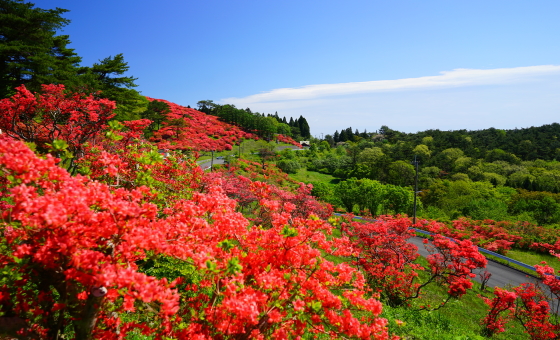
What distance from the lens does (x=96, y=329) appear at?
13.4 feet

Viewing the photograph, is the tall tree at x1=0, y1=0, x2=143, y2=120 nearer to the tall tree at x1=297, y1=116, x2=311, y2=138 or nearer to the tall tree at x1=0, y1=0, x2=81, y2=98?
the tall tree at x1=0, y1=0, x2=81, y2=98

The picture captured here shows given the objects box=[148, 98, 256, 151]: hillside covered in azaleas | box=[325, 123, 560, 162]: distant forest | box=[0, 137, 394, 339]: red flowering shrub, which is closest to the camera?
box=[0, 137, 394, 339]: red flowering shrub

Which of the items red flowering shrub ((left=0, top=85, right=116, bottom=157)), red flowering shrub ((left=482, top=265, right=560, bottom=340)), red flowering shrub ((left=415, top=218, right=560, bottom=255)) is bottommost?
red flowering shrub ((left=415, top=218, right=560, bottom=255))

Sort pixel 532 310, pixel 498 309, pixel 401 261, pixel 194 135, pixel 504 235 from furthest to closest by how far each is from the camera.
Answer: pixel 194 135
pixel 504 235
pixel 401 261
pixel 498 309
pixel 532 310

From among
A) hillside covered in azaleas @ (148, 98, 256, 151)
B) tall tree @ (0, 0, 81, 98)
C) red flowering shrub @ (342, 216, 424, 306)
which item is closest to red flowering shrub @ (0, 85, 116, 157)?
tall tree @ (0, 0, 81, 98)

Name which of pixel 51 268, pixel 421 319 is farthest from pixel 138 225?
pixel 421 319

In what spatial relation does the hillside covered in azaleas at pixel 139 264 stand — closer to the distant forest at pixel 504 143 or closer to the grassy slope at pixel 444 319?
the grassy slope at pixel 444 319

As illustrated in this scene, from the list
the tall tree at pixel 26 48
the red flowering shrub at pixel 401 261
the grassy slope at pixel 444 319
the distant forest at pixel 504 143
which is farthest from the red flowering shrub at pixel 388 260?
the distant forest at pixel 504 143

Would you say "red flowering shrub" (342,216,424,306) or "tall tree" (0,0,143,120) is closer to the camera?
"red flowering shrub" (342,216,424,306)

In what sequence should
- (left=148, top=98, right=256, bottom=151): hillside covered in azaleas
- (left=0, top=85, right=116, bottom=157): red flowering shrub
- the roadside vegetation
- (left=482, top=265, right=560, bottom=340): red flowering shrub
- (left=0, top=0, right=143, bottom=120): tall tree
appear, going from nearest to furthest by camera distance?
the roadside vegetation → (left=482, top=265, right=560, bottom=340): red flowering shrub → (left=0, top=85, right=116, bottom=157): red flowering shrub → (left=0, top=0, right=143, bottom=120): tall tree → (left=148, top=98, right=256, bottom=151): hillside covered in azaleas

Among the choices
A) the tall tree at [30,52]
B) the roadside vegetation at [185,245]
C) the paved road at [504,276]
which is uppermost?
the tall tree at [30,52]

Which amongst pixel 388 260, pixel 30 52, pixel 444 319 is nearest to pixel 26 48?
pixel 30 52

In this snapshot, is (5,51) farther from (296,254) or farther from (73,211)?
(296,254)

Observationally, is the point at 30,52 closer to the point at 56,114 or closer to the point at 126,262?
the point at 56,114
